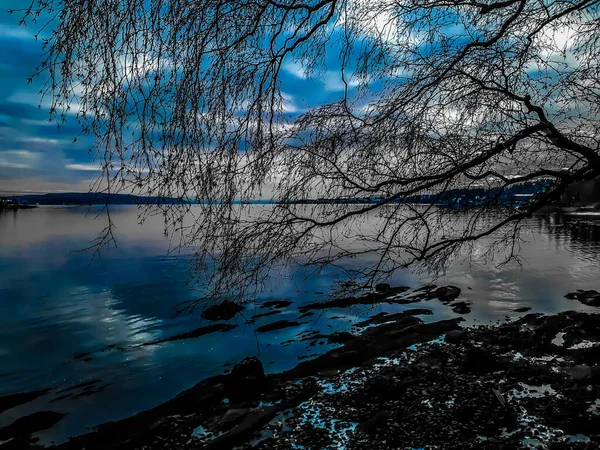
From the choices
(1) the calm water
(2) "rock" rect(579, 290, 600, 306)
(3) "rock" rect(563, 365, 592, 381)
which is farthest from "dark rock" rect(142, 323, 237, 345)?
(2) "rock" rect(579, 290, 600, 306)

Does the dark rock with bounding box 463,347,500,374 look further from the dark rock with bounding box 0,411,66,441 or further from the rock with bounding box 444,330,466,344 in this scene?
the dark rock with bounding box 0,411,66,441

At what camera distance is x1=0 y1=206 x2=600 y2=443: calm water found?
8.39 m

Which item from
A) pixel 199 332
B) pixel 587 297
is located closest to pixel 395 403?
pixel 199 332

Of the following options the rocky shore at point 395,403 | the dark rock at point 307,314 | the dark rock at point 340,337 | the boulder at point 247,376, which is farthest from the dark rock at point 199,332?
the boulder at point 247,376

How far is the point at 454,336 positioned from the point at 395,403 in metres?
4.16

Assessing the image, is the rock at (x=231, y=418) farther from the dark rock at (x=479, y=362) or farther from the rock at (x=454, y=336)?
the rock at (x=454, y=336)

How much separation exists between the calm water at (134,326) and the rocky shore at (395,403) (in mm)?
844

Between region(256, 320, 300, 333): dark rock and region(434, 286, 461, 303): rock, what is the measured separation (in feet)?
21.4

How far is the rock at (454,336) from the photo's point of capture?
31.6 feet

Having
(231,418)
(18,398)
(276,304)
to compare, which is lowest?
(276,304)

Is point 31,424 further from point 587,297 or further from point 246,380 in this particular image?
point 587,297

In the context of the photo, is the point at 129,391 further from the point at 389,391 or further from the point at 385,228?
the point at 385,228

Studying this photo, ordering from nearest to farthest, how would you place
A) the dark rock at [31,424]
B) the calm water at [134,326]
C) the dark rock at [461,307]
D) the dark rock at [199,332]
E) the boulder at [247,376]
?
the dark rock at [31,424], the boulder at [247,376], the calm water at [134,326], the dark rock at [199,332], the dark rock at [461,307]

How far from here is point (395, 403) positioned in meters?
6.37
